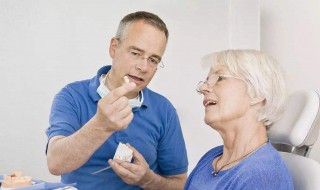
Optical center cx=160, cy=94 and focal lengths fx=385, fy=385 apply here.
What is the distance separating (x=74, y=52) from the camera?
2900 millimetres

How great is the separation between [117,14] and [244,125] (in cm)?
187

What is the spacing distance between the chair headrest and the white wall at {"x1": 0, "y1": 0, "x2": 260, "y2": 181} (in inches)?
51.9

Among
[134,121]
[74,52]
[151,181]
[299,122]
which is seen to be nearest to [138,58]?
[134,121]

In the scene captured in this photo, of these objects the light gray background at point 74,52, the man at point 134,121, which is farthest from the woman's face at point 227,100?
the light gray background at point 74,52

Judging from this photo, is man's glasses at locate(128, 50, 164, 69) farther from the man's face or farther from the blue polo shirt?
the blue polo shirt

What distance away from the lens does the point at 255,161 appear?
47.0 inches

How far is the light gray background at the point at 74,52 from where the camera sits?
2.78 m

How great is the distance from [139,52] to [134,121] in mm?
310

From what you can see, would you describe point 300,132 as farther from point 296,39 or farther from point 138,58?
point 296,39

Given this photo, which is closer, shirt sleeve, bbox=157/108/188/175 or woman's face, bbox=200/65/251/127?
woman's face, bbox=200/65/251/127

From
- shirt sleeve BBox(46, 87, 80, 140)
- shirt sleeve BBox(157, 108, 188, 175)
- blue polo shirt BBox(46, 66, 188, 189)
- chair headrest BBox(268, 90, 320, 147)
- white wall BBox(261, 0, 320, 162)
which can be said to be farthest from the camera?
white wall BBox(261, 0, 320, 162)

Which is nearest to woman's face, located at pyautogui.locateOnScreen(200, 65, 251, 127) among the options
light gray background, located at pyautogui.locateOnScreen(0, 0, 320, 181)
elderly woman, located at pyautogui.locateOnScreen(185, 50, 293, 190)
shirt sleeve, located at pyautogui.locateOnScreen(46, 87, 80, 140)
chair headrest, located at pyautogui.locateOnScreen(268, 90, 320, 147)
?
elderly woman, located at pyautogui.locateOnScreen(185, 50, 293, 190)

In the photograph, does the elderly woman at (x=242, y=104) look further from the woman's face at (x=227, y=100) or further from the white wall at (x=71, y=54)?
the white wall at (x=71, y=54)

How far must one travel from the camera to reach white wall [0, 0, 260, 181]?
279 cm
